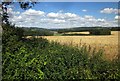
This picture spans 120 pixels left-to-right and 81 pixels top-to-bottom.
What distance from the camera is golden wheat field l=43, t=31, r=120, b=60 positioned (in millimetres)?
9320

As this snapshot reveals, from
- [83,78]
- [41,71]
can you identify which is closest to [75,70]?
Result: [83,78]

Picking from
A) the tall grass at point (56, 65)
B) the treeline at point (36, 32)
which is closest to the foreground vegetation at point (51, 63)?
the tall grass at point (56, 65)

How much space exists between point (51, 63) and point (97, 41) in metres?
2.57

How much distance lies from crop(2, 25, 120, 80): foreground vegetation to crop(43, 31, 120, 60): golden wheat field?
70cm

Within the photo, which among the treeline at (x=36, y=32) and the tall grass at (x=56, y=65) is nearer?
the tall grass at (x=56, y=65)

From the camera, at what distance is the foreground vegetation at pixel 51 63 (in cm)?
768

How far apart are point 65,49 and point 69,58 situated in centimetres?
79

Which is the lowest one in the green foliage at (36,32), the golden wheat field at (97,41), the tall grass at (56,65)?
the tall grass at (56,65)

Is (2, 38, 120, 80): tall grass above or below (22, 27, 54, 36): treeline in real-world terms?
below

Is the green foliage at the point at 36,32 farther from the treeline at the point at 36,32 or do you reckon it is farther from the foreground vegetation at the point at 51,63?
the foreground vegetation at the point at 51,63

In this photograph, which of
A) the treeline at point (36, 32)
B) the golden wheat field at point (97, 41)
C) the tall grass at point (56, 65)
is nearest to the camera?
the tall grass at point (56, 65)

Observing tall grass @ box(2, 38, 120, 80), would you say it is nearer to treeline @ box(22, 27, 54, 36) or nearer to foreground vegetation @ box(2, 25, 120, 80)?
foreground vegetation @ box(2, 25, 120, 80)

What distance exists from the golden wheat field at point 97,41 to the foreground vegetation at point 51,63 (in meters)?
0.70

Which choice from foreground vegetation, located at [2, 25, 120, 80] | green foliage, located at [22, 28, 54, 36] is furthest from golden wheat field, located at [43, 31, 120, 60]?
foreground vegetation, located at [2, 25, 120, 80]
